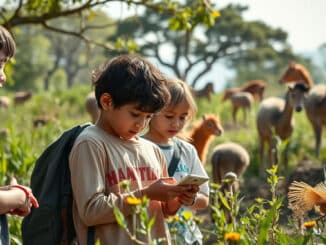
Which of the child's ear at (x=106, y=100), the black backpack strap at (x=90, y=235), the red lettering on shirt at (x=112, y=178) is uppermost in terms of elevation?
the child's ear at (x=106, y=100)

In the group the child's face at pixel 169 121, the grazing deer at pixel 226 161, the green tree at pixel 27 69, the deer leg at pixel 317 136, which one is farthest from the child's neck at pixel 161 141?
the green tree at pixel 27 69

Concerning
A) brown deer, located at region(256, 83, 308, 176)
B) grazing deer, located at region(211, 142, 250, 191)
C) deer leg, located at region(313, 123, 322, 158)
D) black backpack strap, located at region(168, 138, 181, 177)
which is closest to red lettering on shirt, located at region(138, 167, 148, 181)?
black backpack strap, located at region(168, 138, 181, 177)

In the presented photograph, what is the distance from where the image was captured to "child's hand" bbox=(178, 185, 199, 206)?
2.95m

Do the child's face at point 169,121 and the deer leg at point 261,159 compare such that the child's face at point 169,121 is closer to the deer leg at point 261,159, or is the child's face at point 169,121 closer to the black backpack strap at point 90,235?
the black backpack strap at point 90,235

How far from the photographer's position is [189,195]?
2982 millimetres

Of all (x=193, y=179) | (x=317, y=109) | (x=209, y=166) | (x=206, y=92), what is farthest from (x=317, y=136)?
(x=206, y=92)

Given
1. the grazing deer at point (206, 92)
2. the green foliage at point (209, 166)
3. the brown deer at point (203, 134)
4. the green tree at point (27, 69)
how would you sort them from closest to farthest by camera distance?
the green foliage at point (209, 166)
the brown deer at point (203, 134)
the grazing deer at point (206, 92)
the green tree at point (27, 69)

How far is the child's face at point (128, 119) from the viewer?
301cm

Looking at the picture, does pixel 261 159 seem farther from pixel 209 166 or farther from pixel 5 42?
pixel 5 42

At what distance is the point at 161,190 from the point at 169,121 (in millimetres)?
1298

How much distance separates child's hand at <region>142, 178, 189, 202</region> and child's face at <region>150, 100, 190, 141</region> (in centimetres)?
125

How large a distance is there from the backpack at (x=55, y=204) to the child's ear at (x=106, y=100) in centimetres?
17

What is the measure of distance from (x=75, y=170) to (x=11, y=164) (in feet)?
15.0

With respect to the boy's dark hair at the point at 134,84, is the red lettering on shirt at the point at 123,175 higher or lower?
lower
